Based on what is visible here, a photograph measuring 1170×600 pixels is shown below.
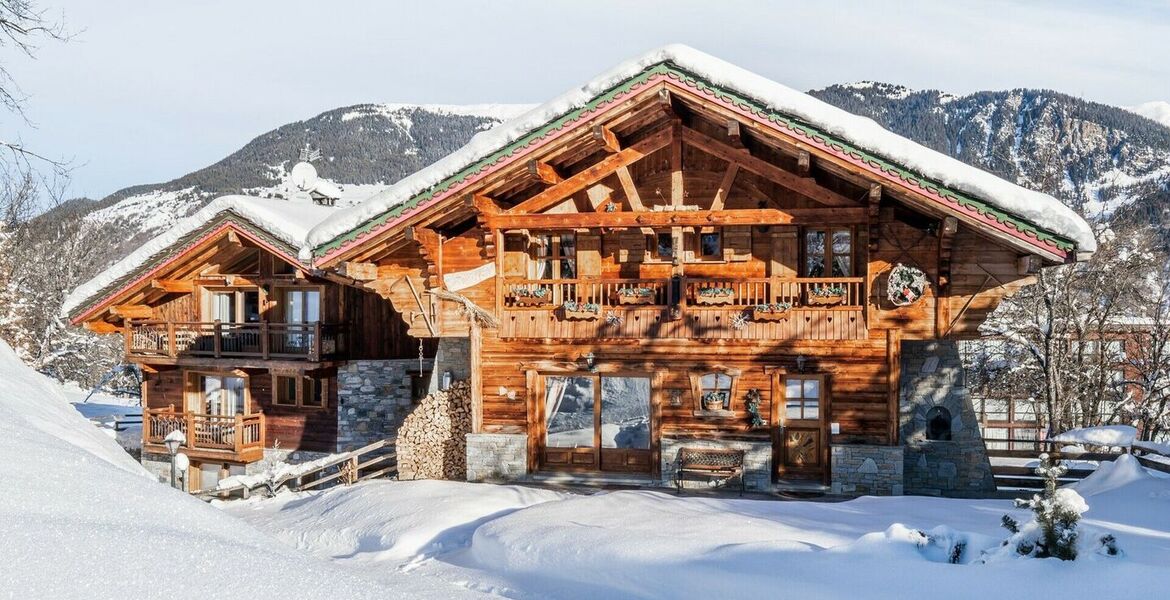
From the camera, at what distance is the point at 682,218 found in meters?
14.2

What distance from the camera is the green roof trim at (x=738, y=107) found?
12.4 m

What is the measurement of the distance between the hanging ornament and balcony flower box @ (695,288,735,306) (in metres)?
2.53

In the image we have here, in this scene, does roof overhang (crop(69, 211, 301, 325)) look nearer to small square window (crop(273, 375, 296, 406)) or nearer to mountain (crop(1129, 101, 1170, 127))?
small square window (crop(273, 375, 296, 406))

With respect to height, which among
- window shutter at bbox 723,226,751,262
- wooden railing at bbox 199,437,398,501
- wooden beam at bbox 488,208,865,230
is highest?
wooden beam at bbox 488,208,865,230

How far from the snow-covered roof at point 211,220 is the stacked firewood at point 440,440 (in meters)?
5.95

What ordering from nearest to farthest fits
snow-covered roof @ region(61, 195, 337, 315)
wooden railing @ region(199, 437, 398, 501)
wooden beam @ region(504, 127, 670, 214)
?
1. wooden beam @ region(504, 127, 670, 214)
2. wooden railing @ region(199, 437, 398, 501)
3. snow-covered roof @ region(61, 195, 337, 315)

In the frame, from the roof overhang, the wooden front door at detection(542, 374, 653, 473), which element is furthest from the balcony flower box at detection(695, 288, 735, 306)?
the roof overhang

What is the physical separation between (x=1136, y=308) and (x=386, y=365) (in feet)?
73.0

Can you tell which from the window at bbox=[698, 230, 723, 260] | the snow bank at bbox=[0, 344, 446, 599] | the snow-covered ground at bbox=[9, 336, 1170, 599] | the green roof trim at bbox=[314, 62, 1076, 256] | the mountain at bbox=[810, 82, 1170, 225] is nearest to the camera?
the snow bank at bbox=[0, 344, 446, 599]

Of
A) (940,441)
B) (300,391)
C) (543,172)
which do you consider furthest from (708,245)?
(300,391)

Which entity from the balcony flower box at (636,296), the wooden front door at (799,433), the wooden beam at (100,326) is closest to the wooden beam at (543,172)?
the balcony flower box at (636,296)

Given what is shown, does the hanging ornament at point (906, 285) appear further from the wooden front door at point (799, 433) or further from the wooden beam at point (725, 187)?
the wooden beam at point (725, 187)

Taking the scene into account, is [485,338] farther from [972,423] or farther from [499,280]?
[972,423]

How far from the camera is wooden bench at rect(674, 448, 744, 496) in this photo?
14578mm
